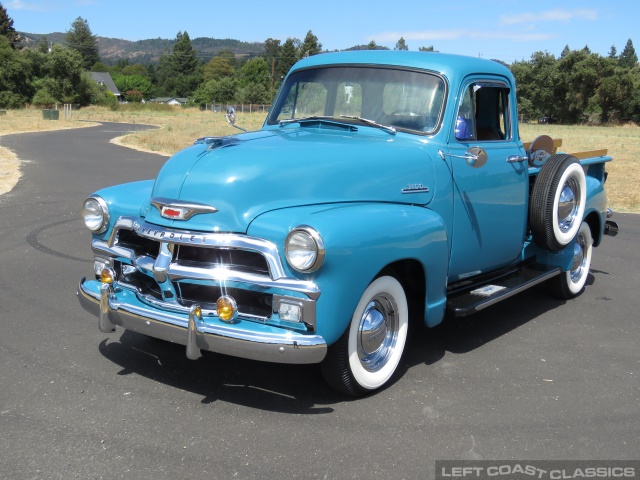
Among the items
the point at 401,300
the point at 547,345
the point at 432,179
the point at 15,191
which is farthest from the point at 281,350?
the point at 15,191

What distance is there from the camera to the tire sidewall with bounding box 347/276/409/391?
3.77 m

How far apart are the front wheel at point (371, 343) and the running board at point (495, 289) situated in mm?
532

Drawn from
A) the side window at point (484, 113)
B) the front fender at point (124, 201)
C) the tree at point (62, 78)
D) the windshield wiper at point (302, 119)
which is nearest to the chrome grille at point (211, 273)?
the front fender at point (124, 201)

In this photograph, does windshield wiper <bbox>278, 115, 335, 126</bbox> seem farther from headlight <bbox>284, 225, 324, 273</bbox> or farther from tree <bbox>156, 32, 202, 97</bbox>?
tree <bbox>156, 32, 202, 97</bbox>

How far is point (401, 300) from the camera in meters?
4.12

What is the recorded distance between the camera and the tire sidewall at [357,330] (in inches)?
148

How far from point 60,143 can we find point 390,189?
2382cm

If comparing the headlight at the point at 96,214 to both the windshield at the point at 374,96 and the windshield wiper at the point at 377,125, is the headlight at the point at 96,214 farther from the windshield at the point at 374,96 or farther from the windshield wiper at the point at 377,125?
the windshield wiper at the point at 377,125

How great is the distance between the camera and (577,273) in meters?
6.42

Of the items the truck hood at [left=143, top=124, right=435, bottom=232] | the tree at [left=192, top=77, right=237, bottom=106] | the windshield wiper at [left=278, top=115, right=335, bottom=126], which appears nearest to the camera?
the truck hood at [left=143, top=124, right=435, bottom=232]

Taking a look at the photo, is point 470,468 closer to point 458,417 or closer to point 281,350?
point 458,417

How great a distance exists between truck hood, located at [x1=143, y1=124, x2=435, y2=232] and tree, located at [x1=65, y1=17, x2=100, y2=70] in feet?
468

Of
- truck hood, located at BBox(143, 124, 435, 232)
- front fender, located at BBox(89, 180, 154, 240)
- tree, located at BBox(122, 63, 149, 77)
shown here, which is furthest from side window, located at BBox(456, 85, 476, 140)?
tree, located at BBox(122, 63, 149, 77)

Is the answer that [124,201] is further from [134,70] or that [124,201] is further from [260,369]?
[134,70]
